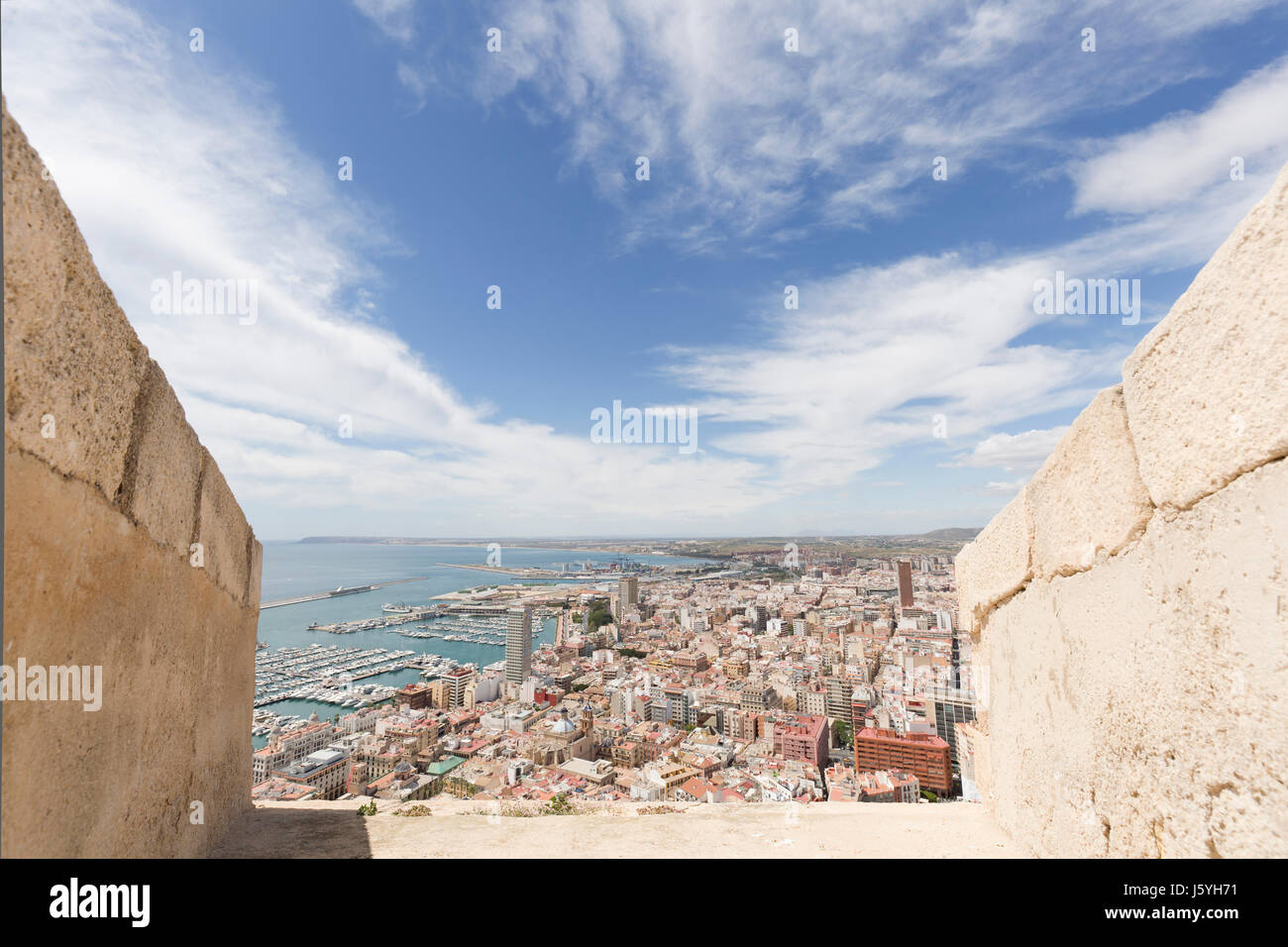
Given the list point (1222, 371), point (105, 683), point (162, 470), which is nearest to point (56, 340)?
point (162, 470)

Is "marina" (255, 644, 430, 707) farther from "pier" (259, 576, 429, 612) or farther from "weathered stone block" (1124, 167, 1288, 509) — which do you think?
"weathered stone block" (1124, 167, 1288, 509)

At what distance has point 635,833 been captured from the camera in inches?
80.6

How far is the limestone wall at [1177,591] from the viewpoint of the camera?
3.07ft

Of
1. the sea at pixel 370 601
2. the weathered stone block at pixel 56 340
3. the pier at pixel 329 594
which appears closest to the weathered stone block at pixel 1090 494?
the weathered stone block at pixel 56 340

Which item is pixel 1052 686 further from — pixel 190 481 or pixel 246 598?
pixel 246 598

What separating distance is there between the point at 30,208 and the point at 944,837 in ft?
9.28

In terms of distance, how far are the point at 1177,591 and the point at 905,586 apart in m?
30.5

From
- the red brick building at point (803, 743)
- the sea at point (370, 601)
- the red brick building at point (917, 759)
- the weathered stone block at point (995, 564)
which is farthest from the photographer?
the sea at point (370, 601)

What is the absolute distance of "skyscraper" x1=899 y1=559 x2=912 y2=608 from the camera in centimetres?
2853

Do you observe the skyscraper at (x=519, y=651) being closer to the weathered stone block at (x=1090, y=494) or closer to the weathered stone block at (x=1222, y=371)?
the weathered stone block at (x=1090, y=494)

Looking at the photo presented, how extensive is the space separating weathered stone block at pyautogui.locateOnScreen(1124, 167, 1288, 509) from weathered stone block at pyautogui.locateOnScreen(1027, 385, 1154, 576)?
79mm

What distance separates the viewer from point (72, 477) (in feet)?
3.43

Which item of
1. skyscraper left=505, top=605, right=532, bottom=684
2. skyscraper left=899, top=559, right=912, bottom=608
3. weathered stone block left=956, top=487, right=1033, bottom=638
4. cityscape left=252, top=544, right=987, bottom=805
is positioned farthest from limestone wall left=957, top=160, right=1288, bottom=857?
skyscraper left=899, top=559, right=912, bottom=608
